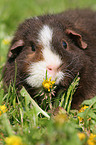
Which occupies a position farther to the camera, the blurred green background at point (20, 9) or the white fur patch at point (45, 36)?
the blurred green background at point (20, 9)

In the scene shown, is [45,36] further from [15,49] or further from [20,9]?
[20,9]

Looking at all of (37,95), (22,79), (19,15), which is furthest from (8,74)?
(19,15)

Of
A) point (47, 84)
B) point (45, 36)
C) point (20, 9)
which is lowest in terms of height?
point (47, 84)

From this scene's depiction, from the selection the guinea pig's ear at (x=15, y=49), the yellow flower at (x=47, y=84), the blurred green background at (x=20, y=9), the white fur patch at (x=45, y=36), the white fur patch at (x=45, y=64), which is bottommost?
the yellow flower at (x=47, y=84)

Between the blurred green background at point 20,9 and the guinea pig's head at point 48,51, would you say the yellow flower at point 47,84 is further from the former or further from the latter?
the blurred green background at point 20,9

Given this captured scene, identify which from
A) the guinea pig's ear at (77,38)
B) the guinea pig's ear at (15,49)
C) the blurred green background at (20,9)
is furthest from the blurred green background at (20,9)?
the guinea pig's ear at (77,38)

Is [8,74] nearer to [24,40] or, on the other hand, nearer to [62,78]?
[24,40]

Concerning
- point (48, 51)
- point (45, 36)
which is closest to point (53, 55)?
point (48, 51)
